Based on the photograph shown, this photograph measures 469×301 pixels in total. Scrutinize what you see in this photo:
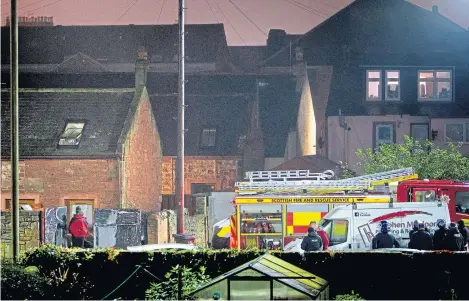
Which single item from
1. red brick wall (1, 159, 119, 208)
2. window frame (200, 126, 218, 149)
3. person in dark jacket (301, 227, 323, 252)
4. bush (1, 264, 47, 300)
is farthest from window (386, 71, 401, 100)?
bush (1, 264, 47, 300)

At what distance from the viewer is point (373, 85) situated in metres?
56.7

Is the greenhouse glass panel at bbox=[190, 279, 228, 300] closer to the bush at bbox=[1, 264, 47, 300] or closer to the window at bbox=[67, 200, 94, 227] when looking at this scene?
the bush at bbox=[1, 264, 47, 300]

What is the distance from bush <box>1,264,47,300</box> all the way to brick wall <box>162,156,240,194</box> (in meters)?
32.2

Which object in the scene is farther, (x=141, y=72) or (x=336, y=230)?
(x=141, y=72)

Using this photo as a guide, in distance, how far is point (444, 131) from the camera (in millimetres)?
55938

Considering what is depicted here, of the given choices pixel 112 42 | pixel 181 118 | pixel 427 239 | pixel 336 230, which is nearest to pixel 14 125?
pixel 336 230

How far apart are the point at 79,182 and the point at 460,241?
71.5 ft

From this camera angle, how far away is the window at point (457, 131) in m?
56.1

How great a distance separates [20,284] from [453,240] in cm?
1066

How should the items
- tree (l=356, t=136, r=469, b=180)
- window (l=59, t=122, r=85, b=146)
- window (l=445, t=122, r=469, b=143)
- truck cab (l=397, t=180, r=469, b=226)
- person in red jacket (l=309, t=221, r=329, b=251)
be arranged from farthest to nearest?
window (l=445, t=122, r=469, b=143) → window (l=59, t=122, r=85, b=146) → tree (l=356, t=136, r=469, b=180) → truck cab (l=397, t=180, r=469, b=226) → person in red jacket (l=309, t=221, r=329, b=251)

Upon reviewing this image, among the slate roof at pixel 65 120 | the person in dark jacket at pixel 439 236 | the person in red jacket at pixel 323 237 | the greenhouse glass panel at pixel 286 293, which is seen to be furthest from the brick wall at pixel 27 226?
the greenhouse glass panel at pixel 286 293

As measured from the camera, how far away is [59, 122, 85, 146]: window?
44656 mm

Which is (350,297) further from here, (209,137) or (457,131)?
(457,131)

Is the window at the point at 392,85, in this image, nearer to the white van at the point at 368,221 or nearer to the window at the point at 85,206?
the window at the point at 85,206
